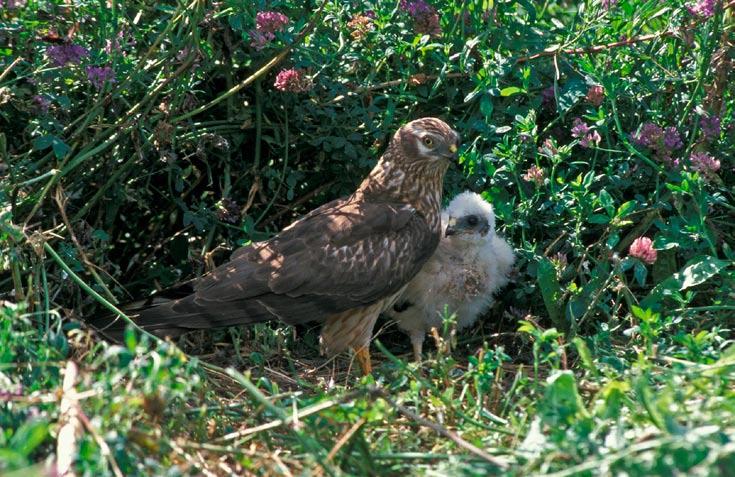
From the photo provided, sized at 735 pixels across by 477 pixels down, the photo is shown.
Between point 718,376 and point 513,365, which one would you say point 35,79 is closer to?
point 513,365

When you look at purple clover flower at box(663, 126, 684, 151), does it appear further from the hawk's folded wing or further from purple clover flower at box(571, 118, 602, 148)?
the hawk's folded wing

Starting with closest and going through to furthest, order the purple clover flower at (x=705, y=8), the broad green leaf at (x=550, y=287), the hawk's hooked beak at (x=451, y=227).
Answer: the purple clover flower at (x=705, y=8)
the broad green leaf at (x=550, y=287)
the hawk's hooked beak at (x=451, y=227)

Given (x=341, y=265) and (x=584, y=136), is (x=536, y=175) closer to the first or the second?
(x=584, y=136)

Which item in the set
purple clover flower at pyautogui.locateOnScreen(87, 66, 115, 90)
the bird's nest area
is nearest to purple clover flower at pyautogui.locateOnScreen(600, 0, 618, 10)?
the bird's nest area

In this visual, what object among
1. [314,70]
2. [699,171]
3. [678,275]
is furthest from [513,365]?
[314,70]

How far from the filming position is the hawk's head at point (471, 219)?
16.2 ft

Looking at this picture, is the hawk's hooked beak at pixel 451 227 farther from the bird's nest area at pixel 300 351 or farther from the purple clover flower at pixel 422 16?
the purple clover flower at pixel 422 16

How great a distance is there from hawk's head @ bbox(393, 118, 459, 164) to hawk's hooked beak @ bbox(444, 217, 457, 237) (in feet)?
0.91

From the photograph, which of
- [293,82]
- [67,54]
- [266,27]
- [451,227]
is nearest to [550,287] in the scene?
[451,227]

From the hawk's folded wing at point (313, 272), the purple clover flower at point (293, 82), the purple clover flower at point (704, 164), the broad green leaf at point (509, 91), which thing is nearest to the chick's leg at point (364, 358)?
the hawk's folded wing at point (313, 272)

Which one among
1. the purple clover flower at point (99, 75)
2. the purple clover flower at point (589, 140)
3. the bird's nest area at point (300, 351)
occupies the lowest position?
the bird's nest area at point (300, 351)

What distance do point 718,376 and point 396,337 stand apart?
2561 millimetres

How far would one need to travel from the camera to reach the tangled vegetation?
4344mm

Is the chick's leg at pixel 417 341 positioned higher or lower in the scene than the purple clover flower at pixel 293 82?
lower
